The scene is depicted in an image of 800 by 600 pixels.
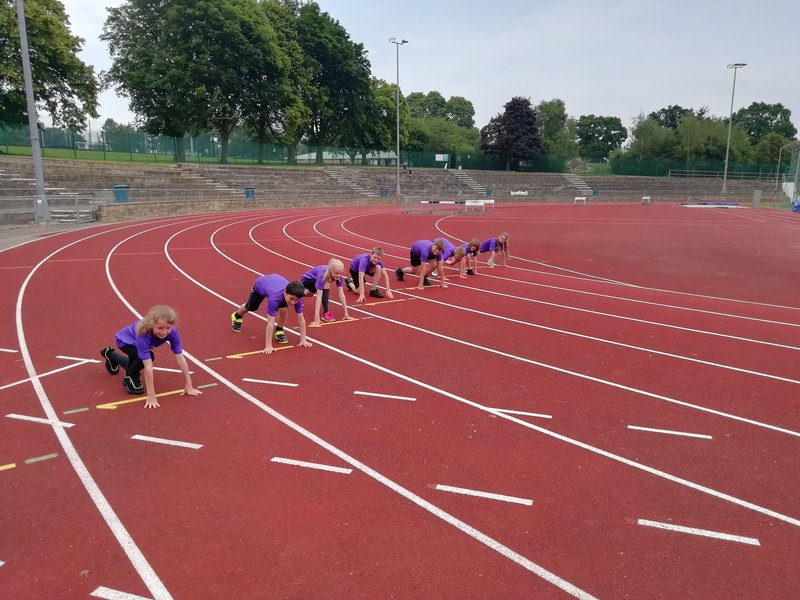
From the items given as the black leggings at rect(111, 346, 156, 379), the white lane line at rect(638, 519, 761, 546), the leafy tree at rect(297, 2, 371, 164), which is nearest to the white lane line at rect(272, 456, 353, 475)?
the black leggings at rect(111, 346, 156, 379)

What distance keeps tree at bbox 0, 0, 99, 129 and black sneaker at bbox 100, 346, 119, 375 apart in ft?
108

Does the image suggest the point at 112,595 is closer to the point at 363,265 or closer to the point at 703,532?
the point at 703,532

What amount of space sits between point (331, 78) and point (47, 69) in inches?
1226

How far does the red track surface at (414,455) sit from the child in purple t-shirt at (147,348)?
0.27 m

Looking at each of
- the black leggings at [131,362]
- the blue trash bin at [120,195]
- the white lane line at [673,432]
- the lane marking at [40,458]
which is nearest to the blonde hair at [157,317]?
the black leggings at [131,362]

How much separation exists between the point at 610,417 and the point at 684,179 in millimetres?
76484

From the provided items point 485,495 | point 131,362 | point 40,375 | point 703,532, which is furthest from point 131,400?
point 703,532

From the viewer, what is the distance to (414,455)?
499cm

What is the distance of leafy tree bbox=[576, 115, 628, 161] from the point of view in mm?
110562

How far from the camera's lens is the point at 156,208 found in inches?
1112

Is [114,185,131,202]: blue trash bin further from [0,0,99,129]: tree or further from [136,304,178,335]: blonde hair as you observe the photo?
[136,304,178,335]: blonde hair

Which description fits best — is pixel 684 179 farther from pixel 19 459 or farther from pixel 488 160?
pixel 19 459

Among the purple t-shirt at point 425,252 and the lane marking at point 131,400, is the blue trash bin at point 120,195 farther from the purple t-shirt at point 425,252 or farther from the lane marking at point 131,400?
the lane marking at point 131,400

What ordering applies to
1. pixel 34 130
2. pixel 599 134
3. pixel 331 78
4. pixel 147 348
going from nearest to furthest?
pixel 147 348 → pixel 34 130 → pixel 331 78 → pixel 599 134
